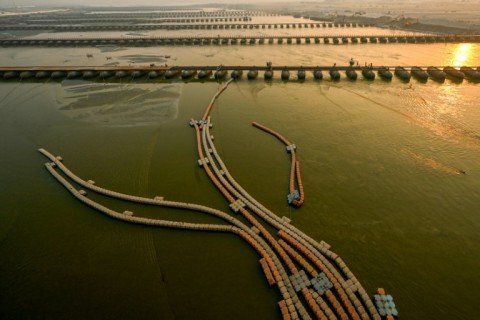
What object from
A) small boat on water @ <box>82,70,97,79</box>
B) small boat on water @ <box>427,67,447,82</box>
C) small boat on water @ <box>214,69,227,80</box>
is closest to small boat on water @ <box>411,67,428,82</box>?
small boat on water @ <box>427,67,447,82</box>

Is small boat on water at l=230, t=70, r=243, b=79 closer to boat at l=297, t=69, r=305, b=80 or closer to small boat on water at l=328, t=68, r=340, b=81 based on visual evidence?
boat at l=297, t=69, r=305, b=80

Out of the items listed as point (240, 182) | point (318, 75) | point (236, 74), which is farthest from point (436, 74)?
point (240, 182)

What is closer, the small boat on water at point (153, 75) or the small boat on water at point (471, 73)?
the small boat on water at point (471, 73)

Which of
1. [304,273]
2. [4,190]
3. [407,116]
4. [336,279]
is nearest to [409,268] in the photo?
[336,279]

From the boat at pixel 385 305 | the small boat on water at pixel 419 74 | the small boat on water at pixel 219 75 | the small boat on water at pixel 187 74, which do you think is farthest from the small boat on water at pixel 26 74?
the small boat on water at pixel 419 74

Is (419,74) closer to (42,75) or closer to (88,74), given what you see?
(88,74)

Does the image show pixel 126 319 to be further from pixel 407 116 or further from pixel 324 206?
pixel 407 116

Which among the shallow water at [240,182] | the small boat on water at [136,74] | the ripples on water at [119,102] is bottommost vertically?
the shallow water at [240,182]

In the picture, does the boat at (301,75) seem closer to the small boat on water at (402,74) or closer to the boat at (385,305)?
the small boat on water at (402,74)
